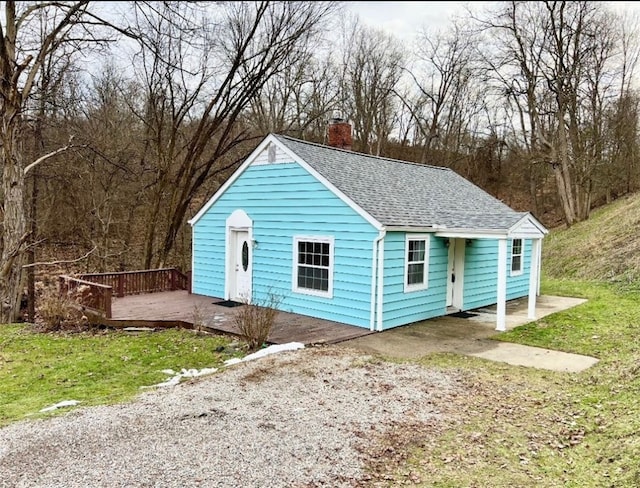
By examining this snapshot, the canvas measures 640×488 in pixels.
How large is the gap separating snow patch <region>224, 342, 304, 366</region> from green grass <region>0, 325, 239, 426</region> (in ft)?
0.95

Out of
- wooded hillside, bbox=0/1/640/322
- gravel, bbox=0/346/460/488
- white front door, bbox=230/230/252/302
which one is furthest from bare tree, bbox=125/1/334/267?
gravel, bbox=0/346/460/488

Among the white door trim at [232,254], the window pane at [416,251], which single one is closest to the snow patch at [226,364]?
the window pane at [416,251]

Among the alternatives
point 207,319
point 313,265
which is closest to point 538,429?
point 313,265

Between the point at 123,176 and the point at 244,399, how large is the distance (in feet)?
54.4

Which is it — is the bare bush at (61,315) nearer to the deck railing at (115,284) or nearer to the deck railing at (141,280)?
the deck railing at (115,284)

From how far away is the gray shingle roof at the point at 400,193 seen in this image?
11201mm

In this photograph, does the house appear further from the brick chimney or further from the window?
the brick chimney

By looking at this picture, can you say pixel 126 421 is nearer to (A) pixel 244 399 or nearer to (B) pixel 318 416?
(A) pixel 244 399

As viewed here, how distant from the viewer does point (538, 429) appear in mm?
5500

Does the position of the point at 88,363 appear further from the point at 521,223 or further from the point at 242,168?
the point at 521,223

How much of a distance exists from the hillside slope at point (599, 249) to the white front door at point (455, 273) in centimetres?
724

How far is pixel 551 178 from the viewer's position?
108 ft

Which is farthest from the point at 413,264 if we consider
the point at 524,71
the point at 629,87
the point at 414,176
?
the point at 629,87

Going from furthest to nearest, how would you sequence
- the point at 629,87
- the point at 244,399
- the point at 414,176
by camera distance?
the point at 629,87 < the point at 414,176 < the point at 244,399
